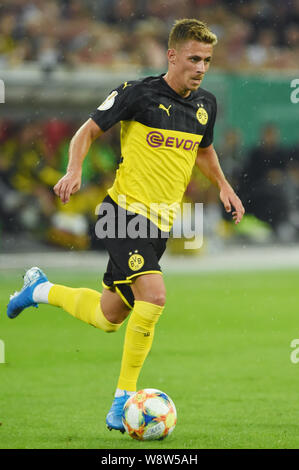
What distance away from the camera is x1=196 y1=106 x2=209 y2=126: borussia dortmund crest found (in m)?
6.01

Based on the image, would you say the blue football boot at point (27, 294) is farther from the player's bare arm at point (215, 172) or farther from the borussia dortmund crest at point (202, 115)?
the borussia dortmund crest at point (202, 115)

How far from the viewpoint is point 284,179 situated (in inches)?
736

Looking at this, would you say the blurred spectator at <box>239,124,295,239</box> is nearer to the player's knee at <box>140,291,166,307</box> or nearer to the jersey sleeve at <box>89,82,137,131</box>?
the jersey sleeve at <box>89,82,137,131</box>

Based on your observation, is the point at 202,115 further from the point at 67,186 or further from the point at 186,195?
the point at 186,195

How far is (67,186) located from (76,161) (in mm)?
272

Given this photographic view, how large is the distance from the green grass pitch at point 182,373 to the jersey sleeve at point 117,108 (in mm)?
1795

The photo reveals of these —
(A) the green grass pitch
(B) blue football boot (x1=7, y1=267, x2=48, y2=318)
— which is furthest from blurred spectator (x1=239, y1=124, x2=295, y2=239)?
(B) blue football boot (x1=7, y1=267, x2=48, y2=318)

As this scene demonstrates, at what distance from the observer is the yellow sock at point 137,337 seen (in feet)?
18.1

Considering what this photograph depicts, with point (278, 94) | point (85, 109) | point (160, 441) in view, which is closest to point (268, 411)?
point (160, 441)

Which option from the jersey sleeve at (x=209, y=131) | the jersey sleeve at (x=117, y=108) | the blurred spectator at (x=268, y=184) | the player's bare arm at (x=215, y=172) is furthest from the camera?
the blurred spectator at (x=268, y=184)

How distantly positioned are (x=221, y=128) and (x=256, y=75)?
51.5 inches

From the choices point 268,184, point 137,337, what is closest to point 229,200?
point 137,337

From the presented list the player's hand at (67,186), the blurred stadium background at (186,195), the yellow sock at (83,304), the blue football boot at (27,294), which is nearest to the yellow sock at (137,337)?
the yellow sock at (83,304)

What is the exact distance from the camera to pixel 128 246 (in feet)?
18.6
